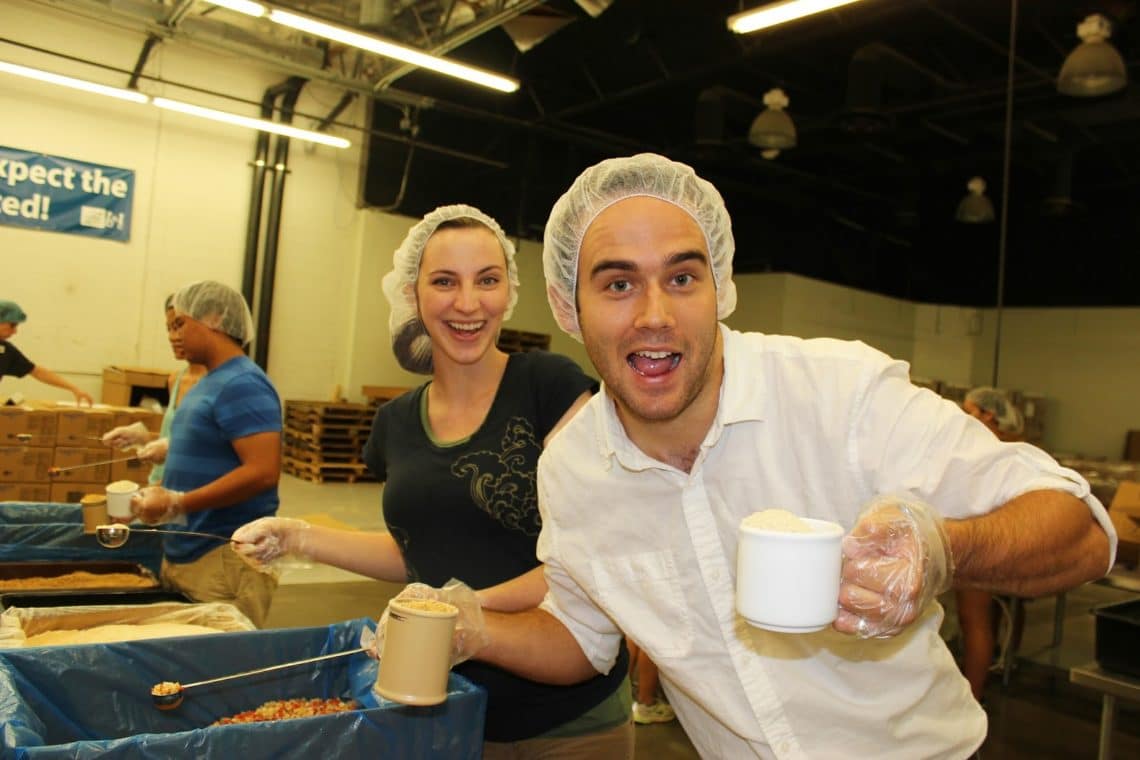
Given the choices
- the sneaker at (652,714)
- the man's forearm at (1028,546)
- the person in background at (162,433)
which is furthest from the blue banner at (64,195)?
the man's forearm at (1028,546)

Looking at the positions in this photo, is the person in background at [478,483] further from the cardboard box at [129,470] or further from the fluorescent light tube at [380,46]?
the cardboard box at [129,470]

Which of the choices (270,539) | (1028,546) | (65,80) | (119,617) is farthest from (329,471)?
Answer: (1028,546)

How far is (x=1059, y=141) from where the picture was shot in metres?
10.7

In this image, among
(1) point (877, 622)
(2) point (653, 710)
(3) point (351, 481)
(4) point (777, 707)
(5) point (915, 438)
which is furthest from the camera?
(3) point (351, 481)

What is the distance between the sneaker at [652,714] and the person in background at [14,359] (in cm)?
519

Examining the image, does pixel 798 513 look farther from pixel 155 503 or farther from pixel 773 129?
pixel 773 129

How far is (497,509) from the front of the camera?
6.23 feet

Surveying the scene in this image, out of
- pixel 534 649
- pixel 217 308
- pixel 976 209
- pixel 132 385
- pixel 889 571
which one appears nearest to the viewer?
pixel 889 571

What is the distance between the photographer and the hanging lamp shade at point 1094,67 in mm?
6609

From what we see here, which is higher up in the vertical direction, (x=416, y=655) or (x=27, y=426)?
(x=416, y=655)

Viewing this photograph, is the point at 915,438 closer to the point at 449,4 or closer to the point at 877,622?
the point at 877,622

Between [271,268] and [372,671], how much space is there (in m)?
9.28

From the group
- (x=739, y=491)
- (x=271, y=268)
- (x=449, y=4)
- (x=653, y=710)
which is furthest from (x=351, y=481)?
(x=739, y=491)

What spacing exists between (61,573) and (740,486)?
2.99 m
